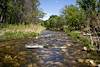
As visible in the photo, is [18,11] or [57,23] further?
[57,23]

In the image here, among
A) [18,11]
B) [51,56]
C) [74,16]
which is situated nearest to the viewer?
[51,56]

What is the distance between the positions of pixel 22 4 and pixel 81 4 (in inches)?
656

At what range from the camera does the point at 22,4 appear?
48.3 meters

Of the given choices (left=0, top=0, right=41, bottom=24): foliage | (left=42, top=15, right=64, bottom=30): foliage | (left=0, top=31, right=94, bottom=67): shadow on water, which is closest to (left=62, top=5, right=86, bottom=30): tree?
(left=42, top=15, right=64, bottom=30): foliage

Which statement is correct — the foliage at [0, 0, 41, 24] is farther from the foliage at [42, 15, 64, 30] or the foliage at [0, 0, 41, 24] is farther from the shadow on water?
the shadow on water

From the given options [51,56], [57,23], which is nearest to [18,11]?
[57,23]

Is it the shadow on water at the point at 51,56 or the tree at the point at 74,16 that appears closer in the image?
the shadow on water at the point at 51,56

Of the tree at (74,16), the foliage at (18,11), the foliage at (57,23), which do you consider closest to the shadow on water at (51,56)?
the foliage at (18,11)

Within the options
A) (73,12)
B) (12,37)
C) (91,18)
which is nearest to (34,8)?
(73,12)

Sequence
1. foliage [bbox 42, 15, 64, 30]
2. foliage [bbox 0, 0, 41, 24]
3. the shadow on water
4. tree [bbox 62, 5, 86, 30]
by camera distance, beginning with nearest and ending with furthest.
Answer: the shadow on water < foliage [bbox 0, 0, 41, 24] < tree [bbox 62, 5, 86, 30] < foliage [bbox 42, 15, 64, 30]

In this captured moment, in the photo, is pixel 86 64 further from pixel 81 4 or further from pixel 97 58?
pixel 81 4

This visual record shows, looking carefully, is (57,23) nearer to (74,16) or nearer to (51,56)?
(74,16)

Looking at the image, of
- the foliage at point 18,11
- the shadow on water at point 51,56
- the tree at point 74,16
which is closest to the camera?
the shadow on water at point 51,56

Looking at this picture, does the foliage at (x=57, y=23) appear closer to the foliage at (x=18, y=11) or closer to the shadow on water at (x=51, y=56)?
the foliage at (x=18, y=11)
